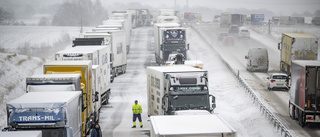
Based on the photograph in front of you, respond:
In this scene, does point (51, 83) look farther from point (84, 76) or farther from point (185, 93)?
point (185, 93)

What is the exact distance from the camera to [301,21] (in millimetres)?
127938

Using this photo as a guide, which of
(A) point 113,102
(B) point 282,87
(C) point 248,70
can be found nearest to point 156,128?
(A) point 113,102

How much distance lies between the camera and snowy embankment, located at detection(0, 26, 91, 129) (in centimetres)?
4265

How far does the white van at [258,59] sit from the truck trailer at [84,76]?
2793 cm

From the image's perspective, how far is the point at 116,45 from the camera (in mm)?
47781

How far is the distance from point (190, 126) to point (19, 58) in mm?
46563

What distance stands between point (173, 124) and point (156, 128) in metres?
0.62

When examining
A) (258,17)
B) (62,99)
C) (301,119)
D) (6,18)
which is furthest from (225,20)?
(62,99)

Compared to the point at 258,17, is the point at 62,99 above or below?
below

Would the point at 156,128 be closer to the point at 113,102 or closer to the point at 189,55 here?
the point at 113,102

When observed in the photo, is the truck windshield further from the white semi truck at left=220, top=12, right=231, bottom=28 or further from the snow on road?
the white semi truck at left=220, top=12, right=231, bottom=28

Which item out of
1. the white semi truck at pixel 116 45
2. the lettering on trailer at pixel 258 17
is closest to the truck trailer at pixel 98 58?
the white semi truck at pixel 116 45

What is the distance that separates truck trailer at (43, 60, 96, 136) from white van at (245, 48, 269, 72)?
2793cm

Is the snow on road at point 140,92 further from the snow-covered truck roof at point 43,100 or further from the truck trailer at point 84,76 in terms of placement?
the snow-covered truck roof at point 43,100
